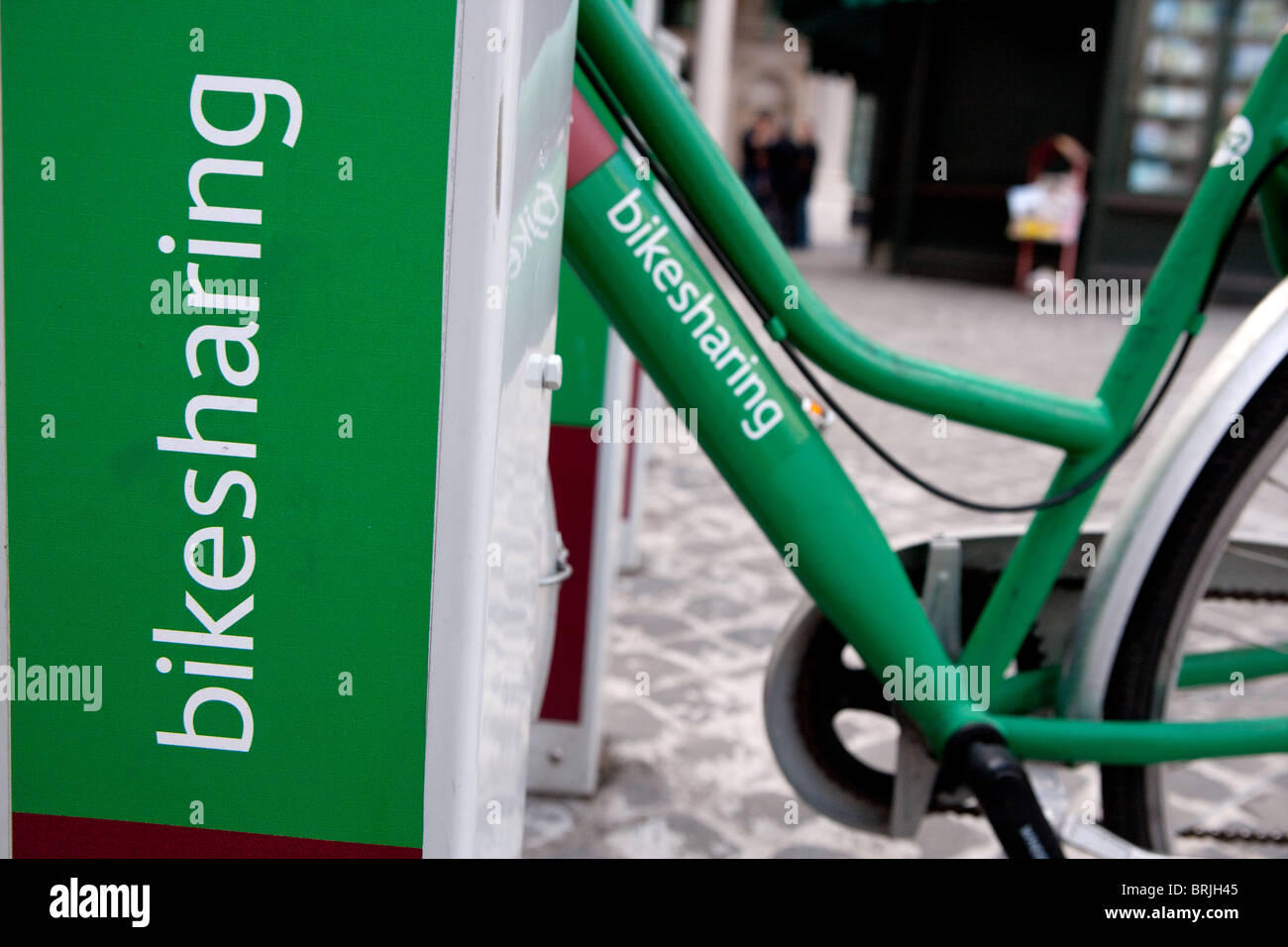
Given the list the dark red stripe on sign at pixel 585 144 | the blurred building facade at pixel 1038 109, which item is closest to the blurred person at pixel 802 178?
the blurred building facade at pixel 1038 109

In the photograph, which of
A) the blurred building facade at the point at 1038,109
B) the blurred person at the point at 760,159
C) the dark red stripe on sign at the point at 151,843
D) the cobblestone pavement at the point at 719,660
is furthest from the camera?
the blurred person at the point at 760,159

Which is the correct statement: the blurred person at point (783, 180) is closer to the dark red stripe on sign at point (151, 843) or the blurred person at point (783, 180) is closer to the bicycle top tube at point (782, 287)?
the bicycle top tube at point (782, 287)

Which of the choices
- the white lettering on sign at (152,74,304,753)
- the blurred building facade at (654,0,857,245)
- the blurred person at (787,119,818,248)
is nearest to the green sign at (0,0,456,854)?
the white lettering on sign at (152,74,304,753)

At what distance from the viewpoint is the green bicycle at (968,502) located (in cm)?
162

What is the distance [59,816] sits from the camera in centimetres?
124

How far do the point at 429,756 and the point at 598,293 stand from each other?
0.67m

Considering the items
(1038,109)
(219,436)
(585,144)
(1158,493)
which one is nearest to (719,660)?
(1158,493)

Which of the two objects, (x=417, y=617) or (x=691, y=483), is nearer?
(x=417, y=617)

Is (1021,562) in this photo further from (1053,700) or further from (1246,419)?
(1246,419)

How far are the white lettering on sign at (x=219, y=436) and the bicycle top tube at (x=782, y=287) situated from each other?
556mm

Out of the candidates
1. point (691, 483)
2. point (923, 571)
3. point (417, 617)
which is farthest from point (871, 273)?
point (417, 617)

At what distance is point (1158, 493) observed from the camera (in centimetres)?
180

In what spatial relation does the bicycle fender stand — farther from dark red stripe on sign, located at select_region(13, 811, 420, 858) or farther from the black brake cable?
dark red stripe on sign, located at select_region(13, 811, 420, 858)

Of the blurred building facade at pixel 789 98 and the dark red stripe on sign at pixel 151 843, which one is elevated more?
the blurred building facade at pixel 789 98
